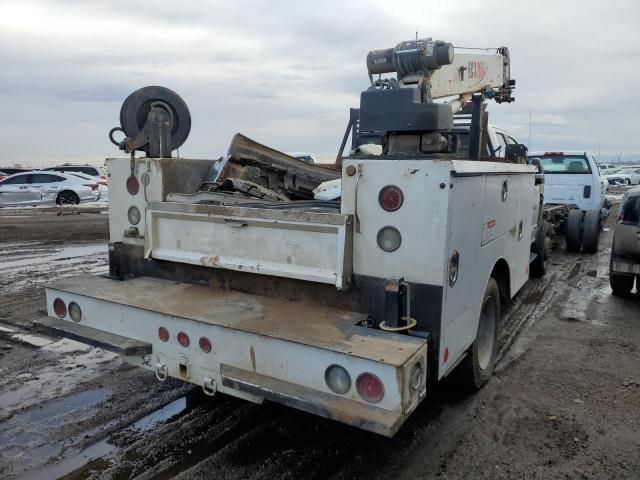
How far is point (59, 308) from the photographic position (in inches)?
147

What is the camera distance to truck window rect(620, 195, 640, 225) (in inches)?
259

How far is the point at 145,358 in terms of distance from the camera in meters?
3.34

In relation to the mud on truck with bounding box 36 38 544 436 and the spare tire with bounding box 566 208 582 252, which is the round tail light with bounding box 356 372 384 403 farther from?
the spare tire with bounding box 566 208 582 252

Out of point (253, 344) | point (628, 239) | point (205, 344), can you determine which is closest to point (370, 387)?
point (253, 344)

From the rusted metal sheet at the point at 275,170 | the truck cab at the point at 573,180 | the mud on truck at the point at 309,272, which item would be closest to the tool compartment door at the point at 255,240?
the mud on truck at the point at 309,272

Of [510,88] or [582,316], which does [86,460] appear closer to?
[582,316]

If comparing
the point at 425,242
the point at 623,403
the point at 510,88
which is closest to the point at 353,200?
the point at 425,242

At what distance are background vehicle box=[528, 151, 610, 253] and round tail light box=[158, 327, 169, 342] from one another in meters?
9.00

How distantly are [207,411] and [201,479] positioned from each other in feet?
2.91

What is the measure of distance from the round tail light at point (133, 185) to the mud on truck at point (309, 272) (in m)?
0.01

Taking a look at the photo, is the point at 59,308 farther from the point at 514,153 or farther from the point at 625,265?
the point at 625,265

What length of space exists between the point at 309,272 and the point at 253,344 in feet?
2.04

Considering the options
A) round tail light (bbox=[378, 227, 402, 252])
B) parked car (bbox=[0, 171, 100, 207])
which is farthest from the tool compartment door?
parked car (bbox=[0, 171, 100, 207])

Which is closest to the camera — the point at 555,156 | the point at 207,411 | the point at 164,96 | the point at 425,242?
the point at 425,242
